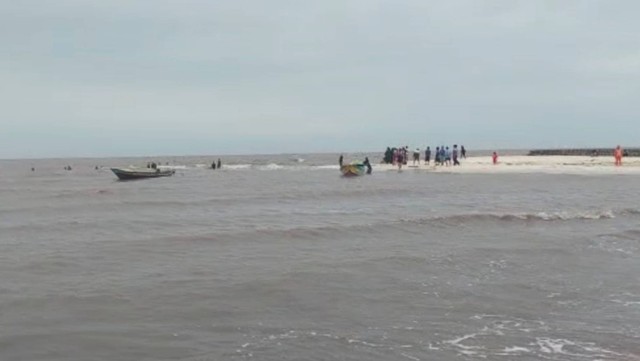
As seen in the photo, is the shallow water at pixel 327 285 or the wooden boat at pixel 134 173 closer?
the shallow water at pixel 327 285

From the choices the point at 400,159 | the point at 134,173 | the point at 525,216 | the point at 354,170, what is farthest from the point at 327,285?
the point at 400,159

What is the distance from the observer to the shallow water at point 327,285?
8453 millimetres

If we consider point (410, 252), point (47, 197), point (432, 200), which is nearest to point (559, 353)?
point (410, 252)

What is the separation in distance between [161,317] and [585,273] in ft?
26.6

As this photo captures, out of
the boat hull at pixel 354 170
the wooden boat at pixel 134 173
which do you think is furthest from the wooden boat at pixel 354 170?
the wooden boat at pixel 134 173

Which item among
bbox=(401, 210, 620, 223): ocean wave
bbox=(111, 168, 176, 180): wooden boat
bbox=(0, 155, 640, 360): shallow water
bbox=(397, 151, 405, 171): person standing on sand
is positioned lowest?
bbox=(0, 155, 640, 360): shallow water

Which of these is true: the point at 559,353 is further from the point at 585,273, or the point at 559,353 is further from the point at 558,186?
the point at 558,186

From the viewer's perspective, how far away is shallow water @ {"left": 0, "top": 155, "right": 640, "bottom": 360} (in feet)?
27.7

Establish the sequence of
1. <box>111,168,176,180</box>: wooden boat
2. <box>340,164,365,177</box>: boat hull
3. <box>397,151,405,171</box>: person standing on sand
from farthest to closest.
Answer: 1. <box>397,151,405,171</box>: person standing on sand
2. <box>111,168,176,180</box>: wooden boat
3. <box>340,164,365,177</box>: boat hull

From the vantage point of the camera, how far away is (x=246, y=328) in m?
9.28

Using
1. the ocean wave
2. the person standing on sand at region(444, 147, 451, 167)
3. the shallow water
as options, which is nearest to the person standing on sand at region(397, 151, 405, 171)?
the person standing on sand at region(444, 147, 451, 167)

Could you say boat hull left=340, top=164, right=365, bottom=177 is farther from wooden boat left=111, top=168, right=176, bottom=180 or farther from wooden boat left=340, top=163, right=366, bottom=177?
Answer: wooden boat left=111, top=168, right=176, bottom=180

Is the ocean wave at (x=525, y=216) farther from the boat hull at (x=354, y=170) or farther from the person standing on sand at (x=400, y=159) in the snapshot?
the person standing on sand at (x=400, y=159)

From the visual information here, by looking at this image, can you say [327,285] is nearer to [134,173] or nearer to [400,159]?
[134,173]
